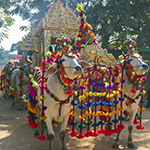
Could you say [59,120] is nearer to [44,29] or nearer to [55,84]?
[55,84]

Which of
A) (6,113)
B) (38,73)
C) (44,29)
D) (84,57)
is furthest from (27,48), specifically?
(84,57)

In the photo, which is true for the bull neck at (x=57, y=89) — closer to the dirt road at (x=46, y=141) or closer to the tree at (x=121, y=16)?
the dirt road at (x=46, y=141)

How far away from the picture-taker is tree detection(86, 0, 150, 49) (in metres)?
10.6

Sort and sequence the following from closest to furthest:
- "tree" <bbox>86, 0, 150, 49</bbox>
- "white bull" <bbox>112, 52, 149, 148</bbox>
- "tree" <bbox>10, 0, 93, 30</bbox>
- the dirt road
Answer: "white bull" <bbox>112, 52, 149, 148</bbox> → the dirt road → "tree" <bbox>86, 0, 150, 49</bbox> → "tree" <bbox>10, 0, 93, 30</bbox>

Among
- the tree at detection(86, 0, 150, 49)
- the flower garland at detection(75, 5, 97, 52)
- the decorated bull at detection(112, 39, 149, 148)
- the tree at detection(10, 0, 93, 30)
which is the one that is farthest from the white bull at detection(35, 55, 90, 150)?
the tree at detection(10, 0, 93, 30)

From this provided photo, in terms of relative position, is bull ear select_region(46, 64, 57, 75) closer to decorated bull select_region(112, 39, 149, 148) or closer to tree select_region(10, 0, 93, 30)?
decorated bull select_region(112, 39, 149, 148)

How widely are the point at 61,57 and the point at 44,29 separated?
300 cm

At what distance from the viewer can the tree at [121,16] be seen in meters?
10.6

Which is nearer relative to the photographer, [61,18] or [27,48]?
[61,18]

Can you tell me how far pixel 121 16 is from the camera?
10891mm

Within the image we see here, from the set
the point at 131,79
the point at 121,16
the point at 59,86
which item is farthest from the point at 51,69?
the point at 121,16

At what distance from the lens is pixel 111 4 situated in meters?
10.7

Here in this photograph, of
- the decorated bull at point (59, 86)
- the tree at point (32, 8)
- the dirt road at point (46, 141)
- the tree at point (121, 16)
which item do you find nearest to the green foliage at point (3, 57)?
the tree at point (32, 8)

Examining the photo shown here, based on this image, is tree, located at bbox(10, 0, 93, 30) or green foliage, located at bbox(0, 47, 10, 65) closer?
tree, located at bbox(10, 0, 93, 30)
